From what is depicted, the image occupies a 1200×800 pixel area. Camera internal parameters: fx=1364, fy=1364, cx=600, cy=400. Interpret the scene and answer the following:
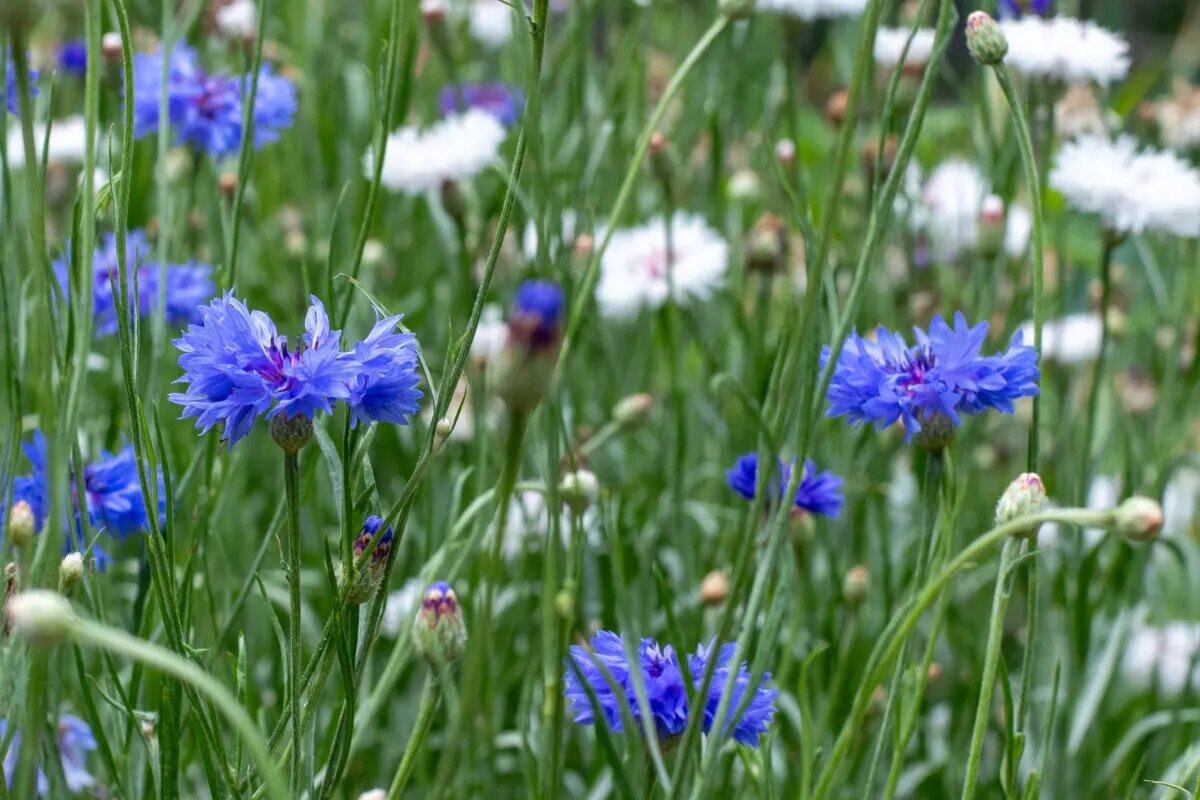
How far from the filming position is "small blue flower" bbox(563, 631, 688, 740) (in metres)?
0.54

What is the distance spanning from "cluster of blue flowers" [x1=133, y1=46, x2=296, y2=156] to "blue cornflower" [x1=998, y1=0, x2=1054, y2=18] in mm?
567

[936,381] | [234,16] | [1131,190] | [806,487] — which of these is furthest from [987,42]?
[234,16]

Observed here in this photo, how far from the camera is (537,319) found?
1.05 feet

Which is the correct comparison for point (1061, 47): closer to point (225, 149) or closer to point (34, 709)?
point (225, 149)

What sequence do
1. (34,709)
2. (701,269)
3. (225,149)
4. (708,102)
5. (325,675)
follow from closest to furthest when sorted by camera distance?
(34,709) → (325,675) → (225,149) → (701,269) → (708,102)

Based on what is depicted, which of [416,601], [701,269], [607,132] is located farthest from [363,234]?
[607,132]

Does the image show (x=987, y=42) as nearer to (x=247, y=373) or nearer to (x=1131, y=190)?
(x=247, y=373)

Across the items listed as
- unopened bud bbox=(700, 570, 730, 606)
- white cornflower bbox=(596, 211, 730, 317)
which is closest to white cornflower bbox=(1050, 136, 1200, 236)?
white cornflower bbox=(596, 211, 730, 317)

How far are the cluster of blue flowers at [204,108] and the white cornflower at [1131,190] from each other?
23.4 inches

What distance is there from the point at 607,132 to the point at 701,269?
0.77 feet

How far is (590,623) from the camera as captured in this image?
1062 millimetres

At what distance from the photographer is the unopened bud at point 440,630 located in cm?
A: 50

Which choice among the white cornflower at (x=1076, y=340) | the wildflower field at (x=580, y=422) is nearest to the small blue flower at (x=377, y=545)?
the wildflower field at (x=580, y=422)

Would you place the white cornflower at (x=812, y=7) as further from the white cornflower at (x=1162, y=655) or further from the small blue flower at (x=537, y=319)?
the small blue flower at (x=537, y=319)
